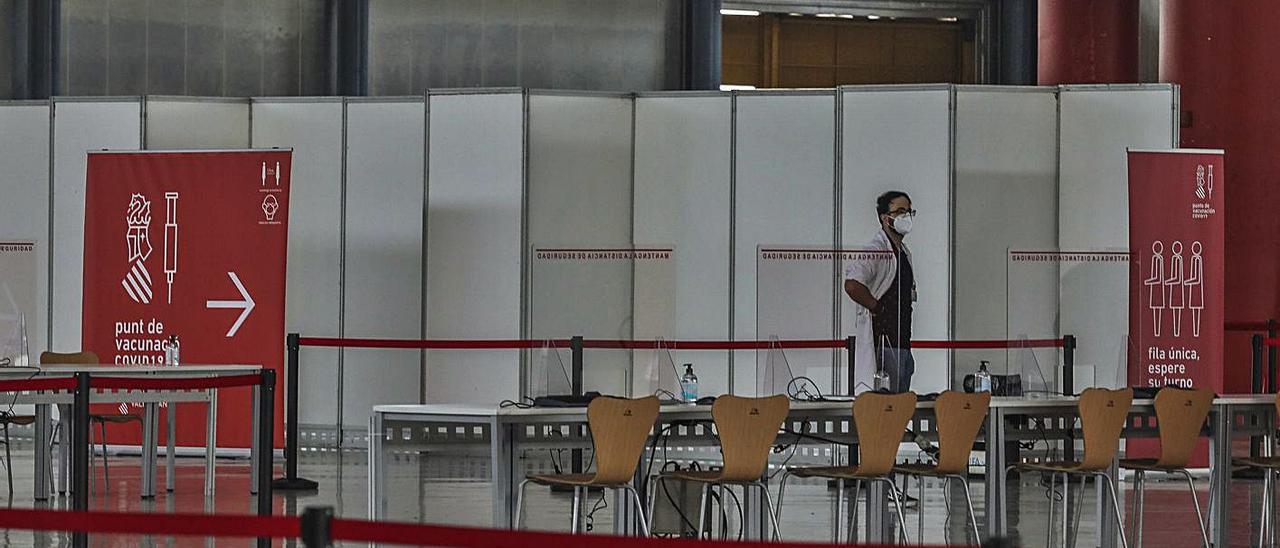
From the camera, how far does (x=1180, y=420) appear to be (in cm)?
748

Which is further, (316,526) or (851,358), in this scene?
(851,358)

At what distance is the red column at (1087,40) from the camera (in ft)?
45.3

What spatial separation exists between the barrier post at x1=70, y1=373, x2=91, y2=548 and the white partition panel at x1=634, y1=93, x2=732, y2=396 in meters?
5.55

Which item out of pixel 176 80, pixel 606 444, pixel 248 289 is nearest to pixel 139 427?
pixel 248 289

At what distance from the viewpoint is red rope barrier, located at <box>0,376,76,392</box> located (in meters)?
6.86

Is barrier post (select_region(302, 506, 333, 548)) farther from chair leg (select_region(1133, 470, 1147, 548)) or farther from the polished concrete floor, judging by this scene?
chair leg (select_region(1133, 470, 1147, 548))

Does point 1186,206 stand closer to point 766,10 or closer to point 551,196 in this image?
point 551,196

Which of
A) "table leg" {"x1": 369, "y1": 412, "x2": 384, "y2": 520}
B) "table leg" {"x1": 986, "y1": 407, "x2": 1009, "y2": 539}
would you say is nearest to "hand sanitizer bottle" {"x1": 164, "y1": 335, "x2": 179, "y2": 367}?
"table leg" {"x1": 369, "y1": 412, "x2": 384, "y2": 520}

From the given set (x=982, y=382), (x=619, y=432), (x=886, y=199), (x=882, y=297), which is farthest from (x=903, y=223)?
(x=619, y=432)

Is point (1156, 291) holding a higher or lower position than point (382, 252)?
lower

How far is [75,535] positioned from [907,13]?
10.6 m

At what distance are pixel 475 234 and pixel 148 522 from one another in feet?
24.2

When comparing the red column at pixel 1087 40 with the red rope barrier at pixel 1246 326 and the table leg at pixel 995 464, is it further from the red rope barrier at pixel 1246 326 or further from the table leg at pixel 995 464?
the table leg at pixel 995 464

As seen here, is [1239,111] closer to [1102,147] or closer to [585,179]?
[1102,147]
